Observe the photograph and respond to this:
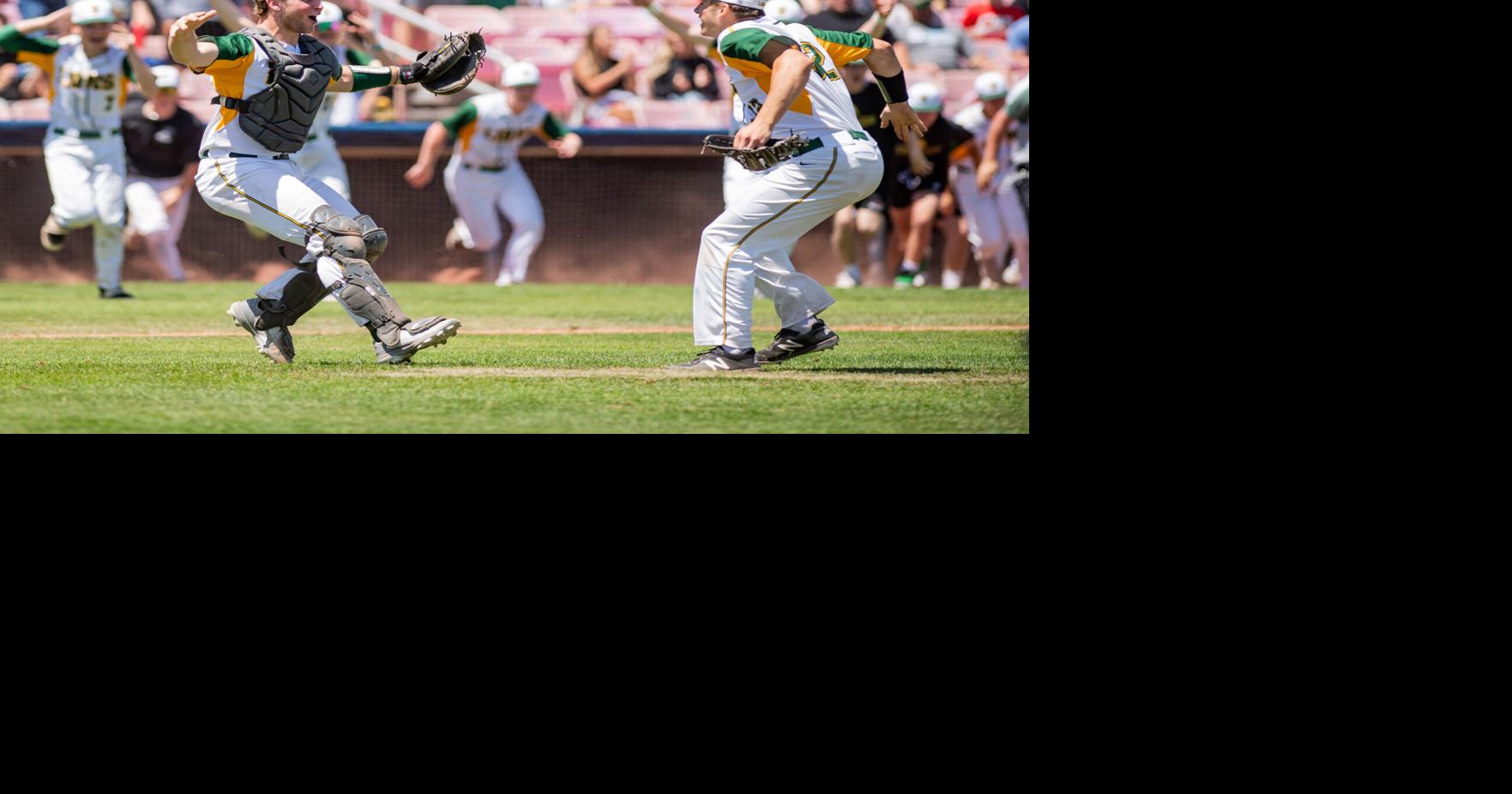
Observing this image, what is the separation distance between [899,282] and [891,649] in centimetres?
862

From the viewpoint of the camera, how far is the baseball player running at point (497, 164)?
11.6 m

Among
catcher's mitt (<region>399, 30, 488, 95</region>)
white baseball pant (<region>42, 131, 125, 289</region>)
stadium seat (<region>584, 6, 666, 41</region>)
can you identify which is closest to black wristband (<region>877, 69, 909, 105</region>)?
catcher's mitt (<region>399, 30, 488, 95</region>)

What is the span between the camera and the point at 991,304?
33.1ft

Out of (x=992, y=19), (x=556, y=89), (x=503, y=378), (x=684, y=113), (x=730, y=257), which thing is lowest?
(x=503, y=378)

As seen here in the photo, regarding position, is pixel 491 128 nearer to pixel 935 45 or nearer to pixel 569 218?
pixel 569 218

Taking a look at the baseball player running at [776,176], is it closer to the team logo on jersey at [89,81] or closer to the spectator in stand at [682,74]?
the team logo on jersey at [89,81]

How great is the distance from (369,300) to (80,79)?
520 centimetres

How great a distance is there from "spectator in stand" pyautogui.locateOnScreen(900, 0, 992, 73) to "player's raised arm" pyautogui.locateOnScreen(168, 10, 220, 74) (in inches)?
351

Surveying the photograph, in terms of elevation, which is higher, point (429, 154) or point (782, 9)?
point (782, 9)

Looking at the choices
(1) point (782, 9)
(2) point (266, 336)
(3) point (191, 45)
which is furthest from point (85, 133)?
(3) point (191, 45)

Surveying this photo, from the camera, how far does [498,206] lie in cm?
1219

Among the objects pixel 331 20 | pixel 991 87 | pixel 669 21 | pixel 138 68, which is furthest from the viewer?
pixel 991 87

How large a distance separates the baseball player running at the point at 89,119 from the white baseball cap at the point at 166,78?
1.22 metres

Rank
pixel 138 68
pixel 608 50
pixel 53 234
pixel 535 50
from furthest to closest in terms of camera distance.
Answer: pixel 535 50 → pixel 608 50 → pixel 53 234 → pixel 138 68
